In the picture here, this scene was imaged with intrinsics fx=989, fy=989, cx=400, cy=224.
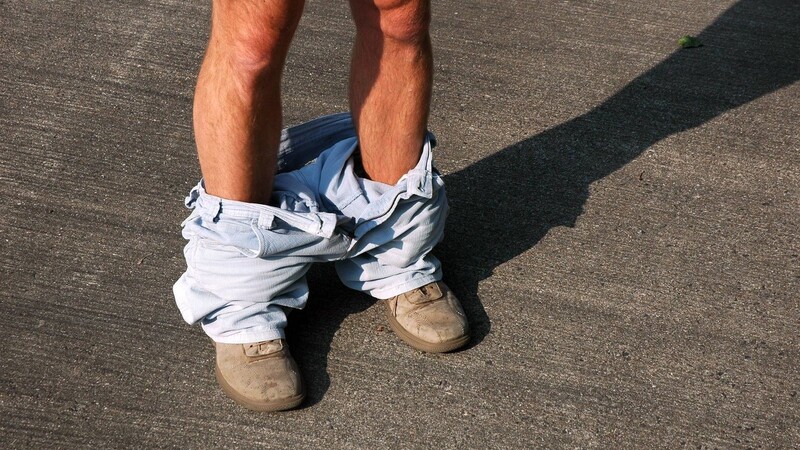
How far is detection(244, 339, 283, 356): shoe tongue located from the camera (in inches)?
98.6

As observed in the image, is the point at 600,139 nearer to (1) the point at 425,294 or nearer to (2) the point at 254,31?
(1) the point at 425,294

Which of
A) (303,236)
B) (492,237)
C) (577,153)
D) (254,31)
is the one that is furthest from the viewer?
(577,153)

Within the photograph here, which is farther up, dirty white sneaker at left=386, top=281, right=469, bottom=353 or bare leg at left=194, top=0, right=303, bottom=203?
bare leg at left=194, top=0, right=303, bottom=203

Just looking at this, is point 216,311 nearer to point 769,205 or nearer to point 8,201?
point 8,201

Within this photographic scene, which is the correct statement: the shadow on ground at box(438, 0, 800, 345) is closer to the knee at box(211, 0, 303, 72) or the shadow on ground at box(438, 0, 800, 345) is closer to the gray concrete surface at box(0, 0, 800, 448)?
the gray concrete surface at box(0, 0, 800, 448)

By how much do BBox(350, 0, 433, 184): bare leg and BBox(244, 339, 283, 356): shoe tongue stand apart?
21.2 inches

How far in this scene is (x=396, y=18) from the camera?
2.38m

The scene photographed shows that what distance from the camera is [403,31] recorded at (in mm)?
2406

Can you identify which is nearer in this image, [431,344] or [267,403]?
[267,403]

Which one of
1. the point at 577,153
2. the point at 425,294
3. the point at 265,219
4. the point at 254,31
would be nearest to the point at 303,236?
the point at 265,219

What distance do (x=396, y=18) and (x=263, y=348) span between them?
889mm

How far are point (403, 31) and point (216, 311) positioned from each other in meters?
0.85

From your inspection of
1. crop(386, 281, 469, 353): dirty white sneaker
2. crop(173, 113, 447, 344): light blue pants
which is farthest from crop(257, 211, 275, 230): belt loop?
crop(386, 281, 469, 353): dirty white sneaker

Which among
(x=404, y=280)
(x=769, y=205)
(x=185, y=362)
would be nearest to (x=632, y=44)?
(x=769, y=205)
